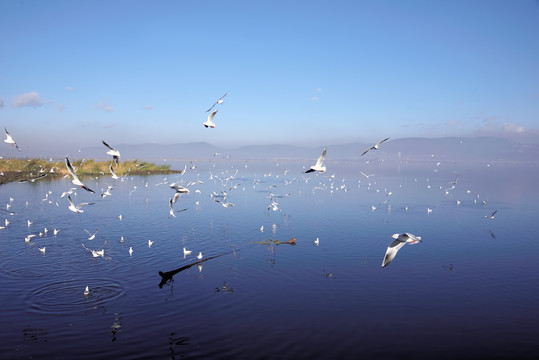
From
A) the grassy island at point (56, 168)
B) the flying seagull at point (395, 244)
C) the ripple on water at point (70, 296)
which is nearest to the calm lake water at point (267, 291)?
the ripple on water at point (70, 296)

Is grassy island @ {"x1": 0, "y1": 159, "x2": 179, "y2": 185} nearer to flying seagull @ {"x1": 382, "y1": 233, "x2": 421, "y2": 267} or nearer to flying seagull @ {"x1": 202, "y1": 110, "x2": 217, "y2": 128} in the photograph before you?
flying seagull @ {"x1": 202, "y1": 110, "x2": 217, "y2": 128}

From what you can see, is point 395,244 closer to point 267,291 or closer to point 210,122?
point 267,291

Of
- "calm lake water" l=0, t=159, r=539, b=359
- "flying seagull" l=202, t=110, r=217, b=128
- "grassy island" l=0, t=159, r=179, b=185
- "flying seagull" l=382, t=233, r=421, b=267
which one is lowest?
"calm lake water" l=0, t=159, r=539, b=359

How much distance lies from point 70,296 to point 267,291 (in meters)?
8.19

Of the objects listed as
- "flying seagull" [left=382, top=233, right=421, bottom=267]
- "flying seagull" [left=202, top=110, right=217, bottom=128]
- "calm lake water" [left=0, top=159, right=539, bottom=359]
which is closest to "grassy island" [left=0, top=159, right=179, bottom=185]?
"calm lake water" [left=0, top=159, right=539, bottom=359]

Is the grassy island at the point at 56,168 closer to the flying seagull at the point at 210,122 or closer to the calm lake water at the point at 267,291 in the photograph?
the calm lake water at the point at 267,291

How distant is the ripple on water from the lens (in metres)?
13.9

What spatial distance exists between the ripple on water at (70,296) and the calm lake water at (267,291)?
0.08 meters

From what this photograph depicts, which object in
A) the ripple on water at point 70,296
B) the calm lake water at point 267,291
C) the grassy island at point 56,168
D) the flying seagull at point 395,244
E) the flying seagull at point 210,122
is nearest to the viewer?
the flying seagull at point 395,244

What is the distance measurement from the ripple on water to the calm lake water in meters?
0.08

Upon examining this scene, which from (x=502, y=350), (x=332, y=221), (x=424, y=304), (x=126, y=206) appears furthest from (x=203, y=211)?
(x=502, y=350)

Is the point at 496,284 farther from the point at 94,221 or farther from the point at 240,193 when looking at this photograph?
the point at 240,193

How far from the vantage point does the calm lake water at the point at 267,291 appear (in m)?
11.8

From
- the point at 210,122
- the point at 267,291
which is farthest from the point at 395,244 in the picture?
the point at 210,122
